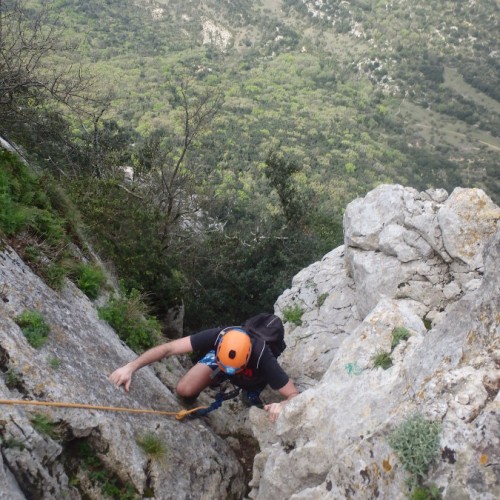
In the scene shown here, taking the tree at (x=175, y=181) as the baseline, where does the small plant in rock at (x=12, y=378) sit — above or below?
above

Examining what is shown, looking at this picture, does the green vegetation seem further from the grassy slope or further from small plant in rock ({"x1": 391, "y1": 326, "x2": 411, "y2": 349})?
the grassy slope

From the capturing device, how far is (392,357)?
219 inches

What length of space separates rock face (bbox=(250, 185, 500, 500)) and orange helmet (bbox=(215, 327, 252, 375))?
744 millimetres

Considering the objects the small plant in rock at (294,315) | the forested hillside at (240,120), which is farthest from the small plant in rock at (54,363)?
the small plant in rock at (294,315)

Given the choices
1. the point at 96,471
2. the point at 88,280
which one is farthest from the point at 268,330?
the point at 96,471

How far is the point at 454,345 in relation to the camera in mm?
4465

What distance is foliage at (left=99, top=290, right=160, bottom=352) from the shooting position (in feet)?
22.1

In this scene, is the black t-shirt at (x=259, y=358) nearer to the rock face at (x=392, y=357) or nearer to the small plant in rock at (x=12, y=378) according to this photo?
the rock face at (x=392, y=357)

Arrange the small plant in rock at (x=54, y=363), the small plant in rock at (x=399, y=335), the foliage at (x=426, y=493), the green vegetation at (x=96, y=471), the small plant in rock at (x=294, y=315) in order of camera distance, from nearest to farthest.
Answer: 1. the foliage at (x=426, y=493)
2. the green vegetation at (x=96, y=471)
3. the small plant in rock at (x=54, y=363)
4. the small plant in rock at (x=399, y=335)
5. the small plant in rock at (x=294, y=315)

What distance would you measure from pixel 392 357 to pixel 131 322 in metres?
3.68

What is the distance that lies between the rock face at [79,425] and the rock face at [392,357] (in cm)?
83

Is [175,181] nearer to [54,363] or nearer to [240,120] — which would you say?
[54,363]

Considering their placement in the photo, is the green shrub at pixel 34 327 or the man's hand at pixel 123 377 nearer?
the green shrub at pixel 34 327

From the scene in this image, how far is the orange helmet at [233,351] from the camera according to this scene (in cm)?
561
